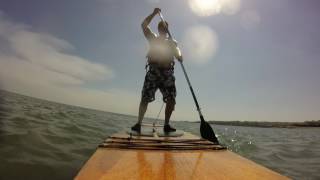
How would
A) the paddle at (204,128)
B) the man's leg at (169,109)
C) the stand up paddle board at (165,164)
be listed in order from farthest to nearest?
the man's leg at (169,109) < the paddle at (204,128) < the stand up paddle board at (165,164)

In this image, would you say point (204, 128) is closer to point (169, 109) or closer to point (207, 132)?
point (207, 132)

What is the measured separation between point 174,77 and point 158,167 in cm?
379

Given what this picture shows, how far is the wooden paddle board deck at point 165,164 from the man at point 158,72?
7.42ft

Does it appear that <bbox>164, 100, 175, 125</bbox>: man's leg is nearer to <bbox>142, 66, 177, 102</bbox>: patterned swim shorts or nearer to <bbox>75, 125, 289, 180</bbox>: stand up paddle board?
<bbox>142, 66, 177, 102</bbox>: patterned swim shorts

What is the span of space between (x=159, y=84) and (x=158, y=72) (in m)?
0.26

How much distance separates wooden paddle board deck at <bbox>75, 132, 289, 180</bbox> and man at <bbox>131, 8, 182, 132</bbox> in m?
2.26

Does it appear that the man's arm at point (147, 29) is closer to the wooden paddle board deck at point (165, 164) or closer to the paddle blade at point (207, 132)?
the paddle blade at point (207, 132)

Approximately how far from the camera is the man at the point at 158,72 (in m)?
6.07

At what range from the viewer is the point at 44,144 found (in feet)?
21.4

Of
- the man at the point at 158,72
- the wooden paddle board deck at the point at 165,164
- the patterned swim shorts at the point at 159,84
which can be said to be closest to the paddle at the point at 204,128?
the man at the point at 158,72

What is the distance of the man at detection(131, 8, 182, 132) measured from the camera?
6066 millimetres

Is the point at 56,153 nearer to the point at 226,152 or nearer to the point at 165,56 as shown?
the point at 165,56

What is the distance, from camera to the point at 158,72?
6094 mm

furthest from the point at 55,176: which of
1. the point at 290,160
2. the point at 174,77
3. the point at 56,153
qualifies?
the point at 290,160
